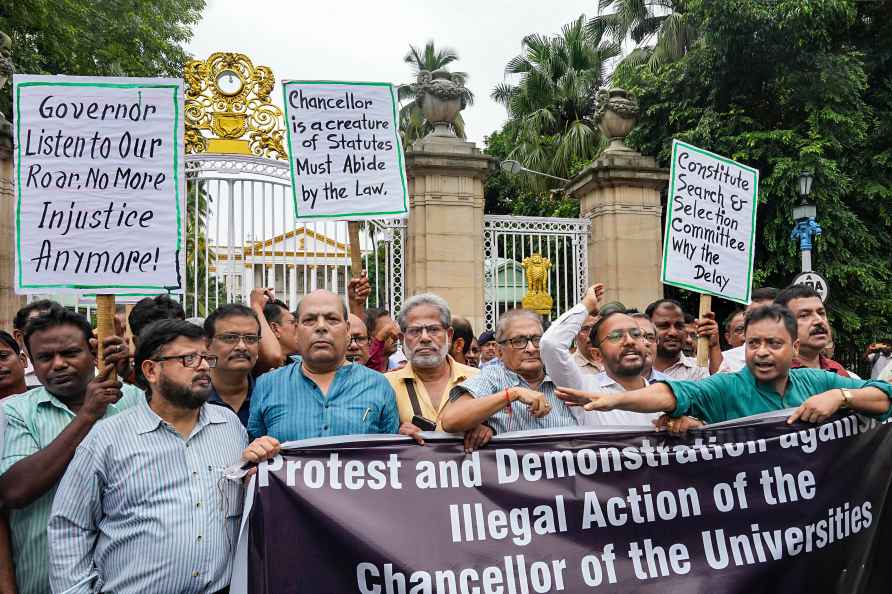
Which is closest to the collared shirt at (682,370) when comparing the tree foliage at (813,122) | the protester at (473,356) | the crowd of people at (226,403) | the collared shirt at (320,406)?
the crowd of people at (226,403)

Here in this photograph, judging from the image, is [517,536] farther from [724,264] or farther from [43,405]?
[724,264]

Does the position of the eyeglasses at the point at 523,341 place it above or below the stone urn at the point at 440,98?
below

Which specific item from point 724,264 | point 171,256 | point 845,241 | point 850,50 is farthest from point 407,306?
point 850,50

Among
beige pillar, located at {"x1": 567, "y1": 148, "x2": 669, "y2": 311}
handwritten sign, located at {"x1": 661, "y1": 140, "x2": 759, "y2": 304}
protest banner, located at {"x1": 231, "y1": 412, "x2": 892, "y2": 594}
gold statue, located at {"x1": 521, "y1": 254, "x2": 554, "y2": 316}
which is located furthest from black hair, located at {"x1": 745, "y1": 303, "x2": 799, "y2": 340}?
beige pillar, located at {"x1": 567, "y1": 148, "x2": 669, "y2": 311}

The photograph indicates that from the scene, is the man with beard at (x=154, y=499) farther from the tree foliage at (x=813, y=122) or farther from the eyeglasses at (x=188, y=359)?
the tree foliage at (x=813, y=122)

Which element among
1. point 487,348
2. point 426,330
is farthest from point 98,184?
point 487,348

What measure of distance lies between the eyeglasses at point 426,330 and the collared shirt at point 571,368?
0.59m

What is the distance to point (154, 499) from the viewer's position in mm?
2707

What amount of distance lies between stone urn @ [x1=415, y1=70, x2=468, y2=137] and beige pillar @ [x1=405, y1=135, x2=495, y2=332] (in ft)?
0.88

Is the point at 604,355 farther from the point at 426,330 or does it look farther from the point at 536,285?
the point at 536,285

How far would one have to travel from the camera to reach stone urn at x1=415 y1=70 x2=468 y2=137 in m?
10.0

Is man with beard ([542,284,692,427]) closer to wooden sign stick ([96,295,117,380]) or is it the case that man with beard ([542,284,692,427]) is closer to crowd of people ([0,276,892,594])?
crowd of people ([0,276,892,594])

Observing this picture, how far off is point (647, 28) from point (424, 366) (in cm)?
2416

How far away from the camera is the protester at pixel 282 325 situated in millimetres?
4957
